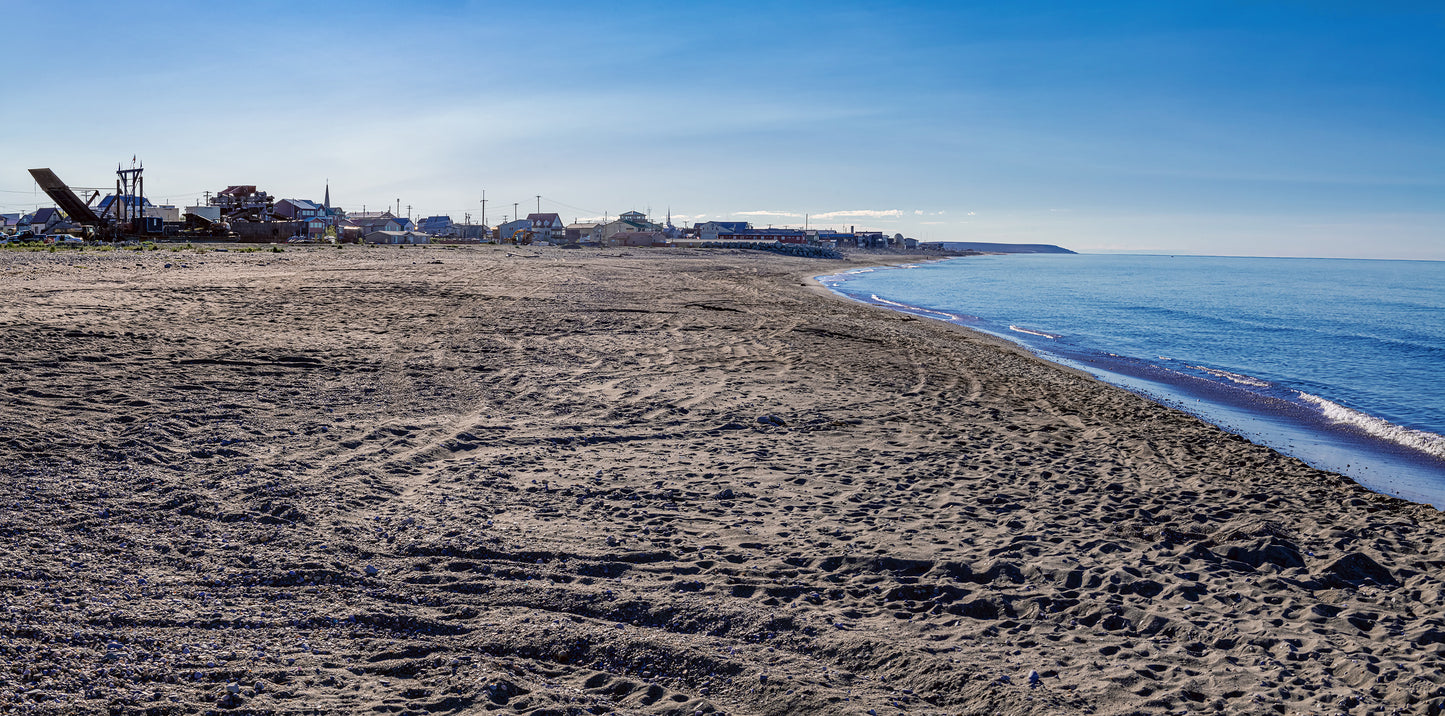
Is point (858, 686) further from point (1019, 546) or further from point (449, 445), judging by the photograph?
point (449, 445)

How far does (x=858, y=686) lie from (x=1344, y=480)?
7514mm

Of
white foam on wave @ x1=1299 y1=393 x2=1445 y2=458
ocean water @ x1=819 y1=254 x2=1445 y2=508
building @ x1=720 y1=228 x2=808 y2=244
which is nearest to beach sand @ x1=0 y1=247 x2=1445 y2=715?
ocean water @ x1=819 y1=254 x2=1445 y2=508

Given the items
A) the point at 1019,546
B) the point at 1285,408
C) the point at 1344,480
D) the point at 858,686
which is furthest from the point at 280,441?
the point at 1285,408

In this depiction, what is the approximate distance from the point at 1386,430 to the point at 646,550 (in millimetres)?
13355

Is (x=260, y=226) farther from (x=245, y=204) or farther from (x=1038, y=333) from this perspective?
(x=1038, y=333)

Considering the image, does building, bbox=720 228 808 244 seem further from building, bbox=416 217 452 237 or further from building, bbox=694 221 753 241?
building, bbox=416 217 452 237

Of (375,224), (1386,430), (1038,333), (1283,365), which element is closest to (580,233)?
(375,224)

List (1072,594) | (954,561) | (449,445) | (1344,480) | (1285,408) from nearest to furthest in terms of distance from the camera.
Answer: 1. (1072,594)
2. (954,561)
3. (449,445)
4. (1344,480)
5. (1285,408)

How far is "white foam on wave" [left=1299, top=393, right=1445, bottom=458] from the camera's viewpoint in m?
11.9

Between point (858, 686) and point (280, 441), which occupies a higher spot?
point (280, 441)

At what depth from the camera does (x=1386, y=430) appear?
12859 millimetres

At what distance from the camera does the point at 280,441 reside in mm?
7141

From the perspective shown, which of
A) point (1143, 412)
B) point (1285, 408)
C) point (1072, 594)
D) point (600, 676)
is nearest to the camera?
point (600, 676)

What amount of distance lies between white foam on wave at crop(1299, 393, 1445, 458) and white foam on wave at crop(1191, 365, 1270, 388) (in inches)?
81.3
